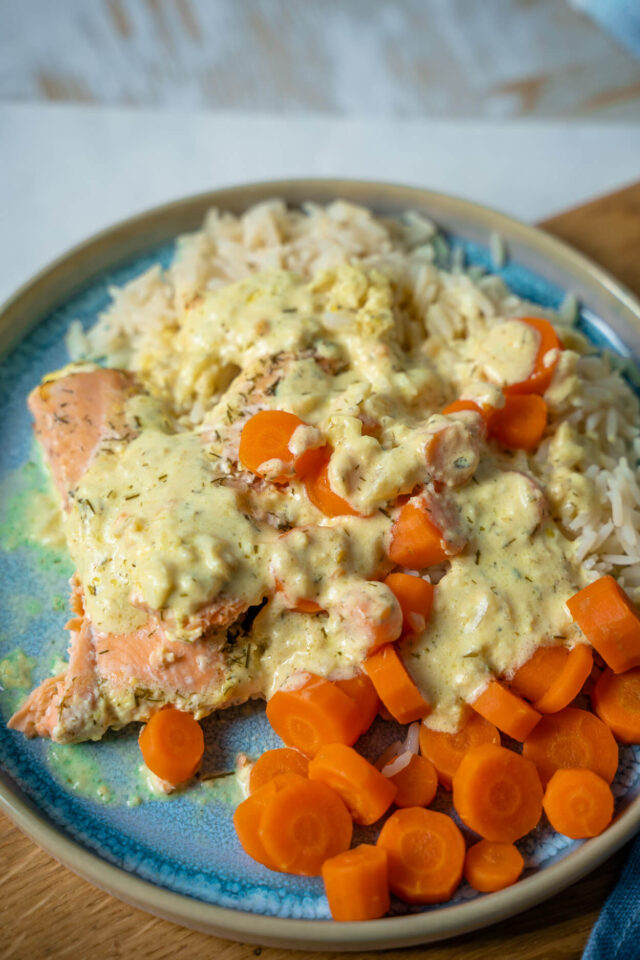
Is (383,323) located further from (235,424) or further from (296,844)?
(296,844)

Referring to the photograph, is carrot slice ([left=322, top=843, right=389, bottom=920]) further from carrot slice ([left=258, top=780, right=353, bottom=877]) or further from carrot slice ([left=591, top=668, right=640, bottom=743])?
carrot slice ([left=591, top=668, right=640, bottom=743])

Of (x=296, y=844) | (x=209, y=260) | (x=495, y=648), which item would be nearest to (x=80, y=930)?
(x=296, y=844)

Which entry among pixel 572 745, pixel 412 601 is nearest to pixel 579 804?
pixel 572 745

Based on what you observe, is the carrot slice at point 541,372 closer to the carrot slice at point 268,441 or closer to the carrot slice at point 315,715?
the carrot slice at point 268,441

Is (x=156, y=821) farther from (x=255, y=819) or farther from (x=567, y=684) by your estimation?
(x=567, y=684)

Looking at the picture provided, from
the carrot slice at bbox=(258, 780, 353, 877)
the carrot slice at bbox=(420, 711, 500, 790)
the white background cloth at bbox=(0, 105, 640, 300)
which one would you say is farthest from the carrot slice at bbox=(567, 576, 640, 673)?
the white background cloth at bbox=(0, 105, 640, 300)

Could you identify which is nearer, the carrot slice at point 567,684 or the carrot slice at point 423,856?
the carrot slice at point 423,856

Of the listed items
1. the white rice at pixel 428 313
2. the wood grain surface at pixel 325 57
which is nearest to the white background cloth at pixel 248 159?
the wood grain surface at pixel 325 57
